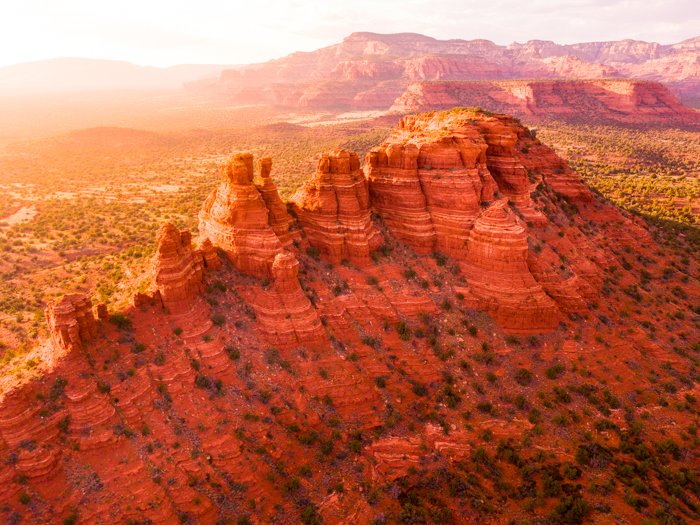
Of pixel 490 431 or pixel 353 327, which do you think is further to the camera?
pixel 353 327

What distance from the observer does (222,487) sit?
21453mm

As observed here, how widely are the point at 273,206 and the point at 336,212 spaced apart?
211 inches

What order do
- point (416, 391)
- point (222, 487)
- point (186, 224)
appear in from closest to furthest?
point (222, 487) → point (416, 391) → point (186, 224)

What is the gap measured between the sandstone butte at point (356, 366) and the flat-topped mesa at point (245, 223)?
0.15 m

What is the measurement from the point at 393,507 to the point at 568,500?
9919 mm

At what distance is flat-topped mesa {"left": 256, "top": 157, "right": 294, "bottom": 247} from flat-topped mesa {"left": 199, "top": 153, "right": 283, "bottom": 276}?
1.37 meters

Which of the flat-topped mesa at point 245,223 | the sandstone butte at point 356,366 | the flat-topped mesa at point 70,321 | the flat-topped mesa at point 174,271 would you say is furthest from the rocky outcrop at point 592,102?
the flat-topped mesa at point 70,321

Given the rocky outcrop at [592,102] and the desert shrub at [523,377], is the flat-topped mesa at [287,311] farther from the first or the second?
the rocky outcrop at [592,102]

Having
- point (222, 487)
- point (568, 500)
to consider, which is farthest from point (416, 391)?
point (222, 487)

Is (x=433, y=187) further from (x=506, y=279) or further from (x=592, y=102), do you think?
(x=592, y=102)

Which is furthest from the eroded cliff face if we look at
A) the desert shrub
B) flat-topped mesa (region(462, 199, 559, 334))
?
the desert shrub

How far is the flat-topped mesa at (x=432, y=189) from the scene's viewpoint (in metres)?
35.1

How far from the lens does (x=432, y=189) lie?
35.7 m

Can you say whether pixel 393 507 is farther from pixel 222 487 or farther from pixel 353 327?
pixel 353 327
